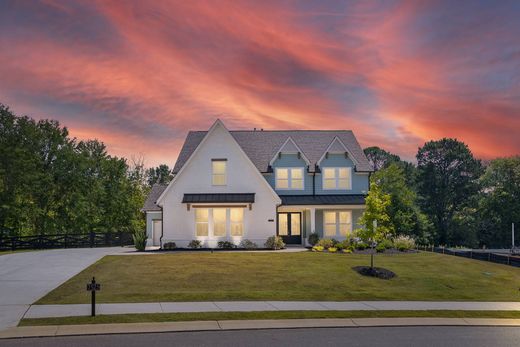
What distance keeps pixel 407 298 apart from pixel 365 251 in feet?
48.6

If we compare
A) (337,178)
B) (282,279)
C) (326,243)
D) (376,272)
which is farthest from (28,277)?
(337,178)

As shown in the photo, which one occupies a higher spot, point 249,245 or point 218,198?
point 218,198

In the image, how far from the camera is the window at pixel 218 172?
40.1 metres

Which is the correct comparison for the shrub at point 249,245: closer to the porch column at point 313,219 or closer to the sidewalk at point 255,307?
the porch column at point 313,219

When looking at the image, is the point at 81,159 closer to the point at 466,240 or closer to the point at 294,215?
the point at 294,215

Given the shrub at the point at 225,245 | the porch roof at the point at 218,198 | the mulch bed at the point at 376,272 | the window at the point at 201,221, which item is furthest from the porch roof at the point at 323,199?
the mulch bed at the point at 376,272

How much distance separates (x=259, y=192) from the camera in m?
39.7

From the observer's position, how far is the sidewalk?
55.0 ft

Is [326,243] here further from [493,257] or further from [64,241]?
[64,241]

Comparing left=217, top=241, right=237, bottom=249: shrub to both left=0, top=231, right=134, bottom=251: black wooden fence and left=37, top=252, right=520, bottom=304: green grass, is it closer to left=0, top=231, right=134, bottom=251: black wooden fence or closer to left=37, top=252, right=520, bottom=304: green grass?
left=37, top=252, right=520, bottom=304: green grass

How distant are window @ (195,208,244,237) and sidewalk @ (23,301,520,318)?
20149 mm

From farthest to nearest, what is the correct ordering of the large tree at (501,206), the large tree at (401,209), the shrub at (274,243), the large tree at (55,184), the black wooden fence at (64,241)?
the large tree at (501,206) → the large tree at (401,209) → the large tree at (55,184) → the black wooden fence at (64,241) → the shrub at (274,243)

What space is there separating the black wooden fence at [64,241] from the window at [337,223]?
64.7 ft

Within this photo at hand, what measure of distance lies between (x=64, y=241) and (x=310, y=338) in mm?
38629
